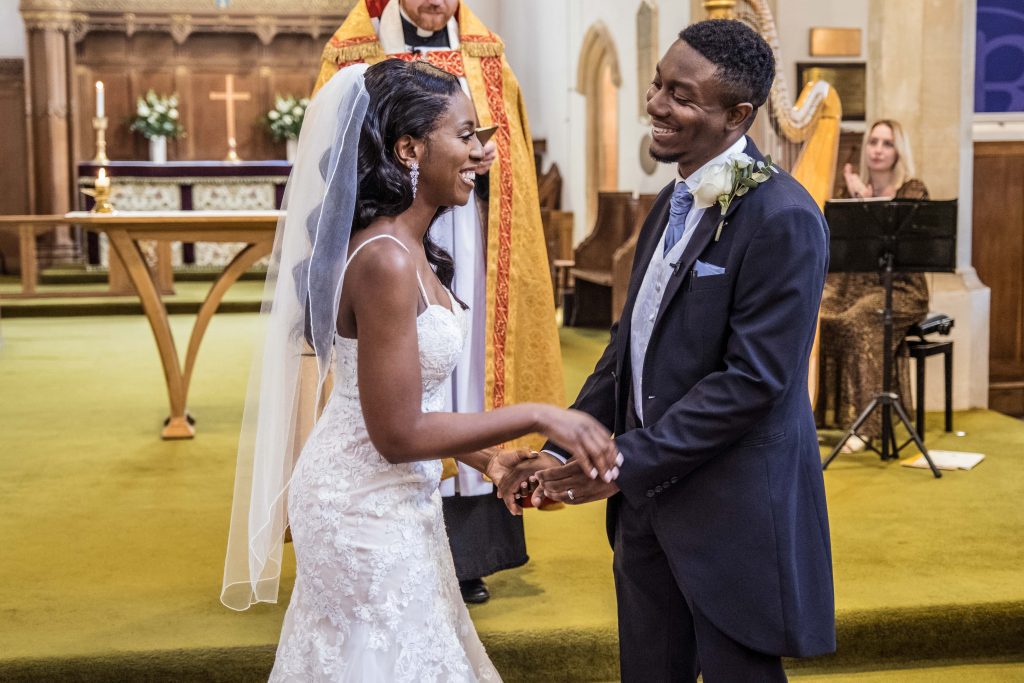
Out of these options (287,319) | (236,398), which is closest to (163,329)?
(236,398)

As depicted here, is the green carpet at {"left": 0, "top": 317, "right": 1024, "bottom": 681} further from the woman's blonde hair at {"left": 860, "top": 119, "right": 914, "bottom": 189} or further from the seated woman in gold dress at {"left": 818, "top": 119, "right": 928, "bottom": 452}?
the woman's blonde hair at {"left": 860, "top": 119, "right": 914, "bottom": 189}

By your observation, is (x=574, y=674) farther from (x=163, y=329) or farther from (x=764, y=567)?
(x=163, y=329)

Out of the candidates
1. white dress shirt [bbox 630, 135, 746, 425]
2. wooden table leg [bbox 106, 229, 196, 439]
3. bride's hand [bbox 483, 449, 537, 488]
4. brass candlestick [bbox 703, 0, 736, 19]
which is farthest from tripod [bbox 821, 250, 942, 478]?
white dress shirt [bbox 630, 135, 746, 425]

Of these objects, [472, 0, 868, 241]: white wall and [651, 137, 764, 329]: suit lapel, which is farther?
[472, 0, 868, 241]: white wall

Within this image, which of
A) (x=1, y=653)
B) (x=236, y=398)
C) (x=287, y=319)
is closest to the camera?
(x=287, y=319)

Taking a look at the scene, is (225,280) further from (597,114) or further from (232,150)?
(232,150)

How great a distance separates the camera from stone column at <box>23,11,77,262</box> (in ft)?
46.0

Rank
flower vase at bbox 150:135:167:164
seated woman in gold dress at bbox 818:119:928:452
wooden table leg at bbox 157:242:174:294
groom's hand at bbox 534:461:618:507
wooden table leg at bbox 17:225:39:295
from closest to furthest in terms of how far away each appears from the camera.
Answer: groom's hand at bbox 534:461:618:507 < seated woman in gold dress at bbox 818:119:928:452 < wooden table leg at bbox 17:225:39:295 < wooden table leg at bbox 157:242:174:294 < flower vase at bbox 150:135:167:164

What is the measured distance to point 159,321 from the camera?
5.98m

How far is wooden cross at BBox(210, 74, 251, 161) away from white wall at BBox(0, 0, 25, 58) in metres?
2.20

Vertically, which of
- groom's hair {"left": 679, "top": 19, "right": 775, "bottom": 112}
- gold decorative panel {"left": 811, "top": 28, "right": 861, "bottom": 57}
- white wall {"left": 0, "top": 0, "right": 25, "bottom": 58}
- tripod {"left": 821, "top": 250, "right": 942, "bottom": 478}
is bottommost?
tripod {"left": 821, "top": 250, "right": 942, "bottom": 478}

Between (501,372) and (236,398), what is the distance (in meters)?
3.87

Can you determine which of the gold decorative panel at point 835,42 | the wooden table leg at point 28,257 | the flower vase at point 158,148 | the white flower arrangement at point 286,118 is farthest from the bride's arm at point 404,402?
the flower vase at point 158,148

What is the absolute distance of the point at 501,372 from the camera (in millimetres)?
3830
